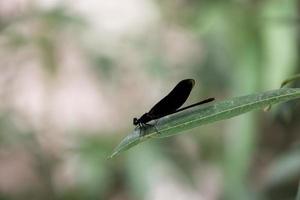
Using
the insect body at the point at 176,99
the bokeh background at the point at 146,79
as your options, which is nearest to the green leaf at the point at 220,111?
the insect body at the point at 176,99

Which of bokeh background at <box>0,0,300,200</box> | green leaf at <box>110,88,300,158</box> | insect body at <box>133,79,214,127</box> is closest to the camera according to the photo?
green leaf at <box>110,88,300,158</box>

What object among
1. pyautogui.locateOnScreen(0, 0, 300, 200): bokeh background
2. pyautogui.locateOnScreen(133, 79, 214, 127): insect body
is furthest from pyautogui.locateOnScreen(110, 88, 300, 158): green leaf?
pyautogui.locateOnScreen(0, 0, 300, 200): bokeh background

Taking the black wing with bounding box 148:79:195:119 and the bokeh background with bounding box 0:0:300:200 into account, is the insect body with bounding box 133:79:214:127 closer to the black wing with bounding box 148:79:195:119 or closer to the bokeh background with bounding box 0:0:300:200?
the black wing with bounding box 148:79:195:119

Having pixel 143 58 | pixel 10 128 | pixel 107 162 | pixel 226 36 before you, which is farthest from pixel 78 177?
pixel 226 36

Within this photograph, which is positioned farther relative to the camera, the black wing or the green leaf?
the black wing

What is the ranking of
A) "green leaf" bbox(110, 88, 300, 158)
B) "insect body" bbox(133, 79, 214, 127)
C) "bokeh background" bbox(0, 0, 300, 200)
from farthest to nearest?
"bokeh background" bbox(0, 0, 300, 200), "insect body" bbox(133, 79, 214, 127), "green leaf" bbox(110, 88, 300, 158)

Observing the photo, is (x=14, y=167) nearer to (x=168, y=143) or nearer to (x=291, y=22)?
(x=168, y=143)

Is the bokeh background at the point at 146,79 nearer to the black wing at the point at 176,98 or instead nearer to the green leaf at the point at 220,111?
the black wing at the point at 176,98

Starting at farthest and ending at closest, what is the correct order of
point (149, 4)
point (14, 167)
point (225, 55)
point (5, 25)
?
1. point (14, 167)
2. point (149, 4)
3. point (225, 55)
4. point (5, 25)
